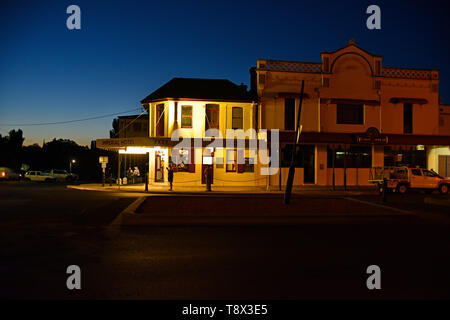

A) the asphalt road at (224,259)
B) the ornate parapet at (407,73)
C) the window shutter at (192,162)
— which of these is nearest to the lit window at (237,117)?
the window shutter at (192,162)

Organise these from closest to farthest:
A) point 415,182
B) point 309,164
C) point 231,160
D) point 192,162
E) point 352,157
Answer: point 415,182 < point 192,162 < point 231,160 < point 309,164 < point 352,157

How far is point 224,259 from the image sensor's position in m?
7.83

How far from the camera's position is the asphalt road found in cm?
587

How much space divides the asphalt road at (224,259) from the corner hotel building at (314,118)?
17688 millimetres

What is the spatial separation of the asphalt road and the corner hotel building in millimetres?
17688

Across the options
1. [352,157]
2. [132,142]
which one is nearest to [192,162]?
[132,142]

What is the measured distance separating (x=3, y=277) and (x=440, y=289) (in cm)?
716

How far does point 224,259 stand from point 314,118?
25.1 metres

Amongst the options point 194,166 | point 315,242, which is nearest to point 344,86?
point 194,166

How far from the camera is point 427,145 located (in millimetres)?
31531

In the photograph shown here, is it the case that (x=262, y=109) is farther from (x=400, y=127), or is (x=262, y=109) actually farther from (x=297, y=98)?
(x=400, y=127)

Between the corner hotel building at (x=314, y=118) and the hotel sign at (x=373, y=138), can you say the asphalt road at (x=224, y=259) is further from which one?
the corner hotel building at (x=314, y=118)

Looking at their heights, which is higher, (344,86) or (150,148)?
(344,86)

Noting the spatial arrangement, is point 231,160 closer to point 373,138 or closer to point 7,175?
point 373,138
